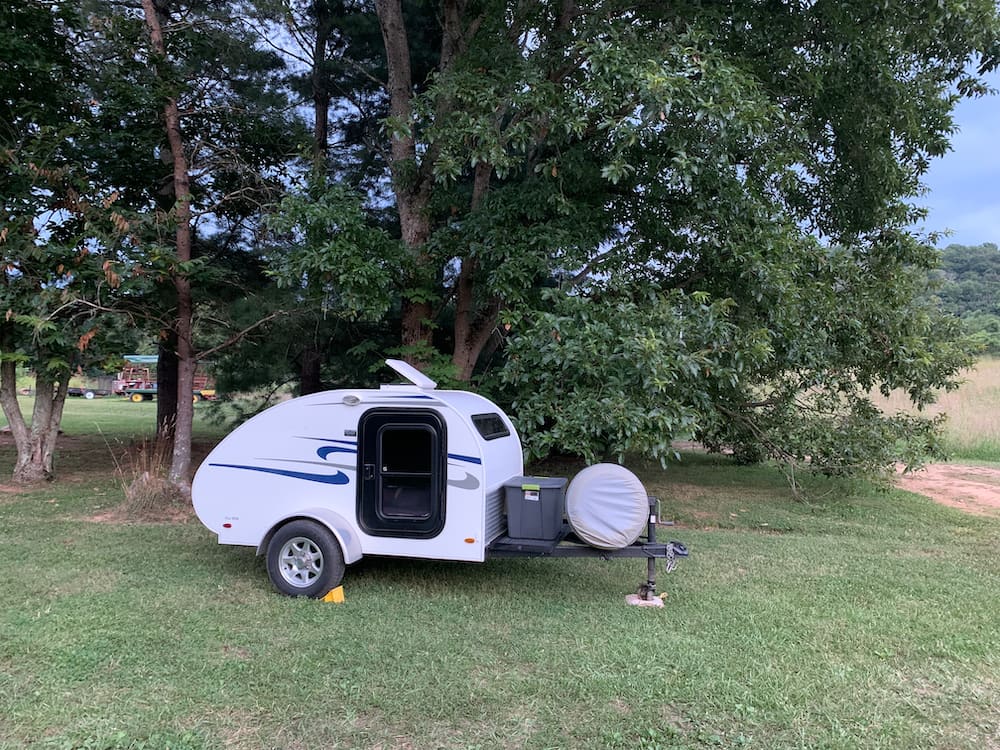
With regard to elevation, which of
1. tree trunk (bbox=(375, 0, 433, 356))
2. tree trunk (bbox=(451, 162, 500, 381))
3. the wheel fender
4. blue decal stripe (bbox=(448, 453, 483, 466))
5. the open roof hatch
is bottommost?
the wheel fender

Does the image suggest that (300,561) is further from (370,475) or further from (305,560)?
(370,475)

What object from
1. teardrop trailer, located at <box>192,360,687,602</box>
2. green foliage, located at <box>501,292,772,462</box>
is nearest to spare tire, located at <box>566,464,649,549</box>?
teardrop trailer, located at <box>192,360,687,602</box>

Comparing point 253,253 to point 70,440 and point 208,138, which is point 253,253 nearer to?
point 208,138

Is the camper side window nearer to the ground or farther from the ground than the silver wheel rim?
farther from the ground

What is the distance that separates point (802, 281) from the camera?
9453mm

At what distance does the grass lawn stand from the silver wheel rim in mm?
280

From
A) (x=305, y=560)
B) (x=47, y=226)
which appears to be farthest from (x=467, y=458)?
(x=47, y=226)

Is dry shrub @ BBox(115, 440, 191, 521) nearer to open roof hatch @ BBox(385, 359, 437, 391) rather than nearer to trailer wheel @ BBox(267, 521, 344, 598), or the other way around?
trailer wheel @ BBox(267, 521, 344, 598)

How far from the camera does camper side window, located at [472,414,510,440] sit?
20.2 feet

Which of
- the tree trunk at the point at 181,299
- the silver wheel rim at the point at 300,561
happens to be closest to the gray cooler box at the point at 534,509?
the silver wheel rim at the point at 300,561

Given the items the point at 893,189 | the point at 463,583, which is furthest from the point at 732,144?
the point at 463,583

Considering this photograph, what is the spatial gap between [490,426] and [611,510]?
144cm

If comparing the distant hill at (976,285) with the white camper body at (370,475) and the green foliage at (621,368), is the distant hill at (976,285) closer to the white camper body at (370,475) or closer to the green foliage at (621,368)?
the green foliage at (621,368)

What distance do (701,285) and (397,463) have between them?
18.1 feet
